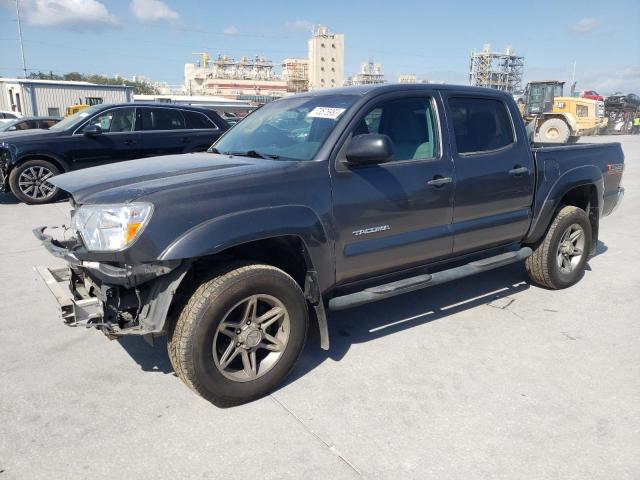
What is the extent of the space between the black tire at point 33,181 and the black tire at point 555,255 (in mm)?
7844

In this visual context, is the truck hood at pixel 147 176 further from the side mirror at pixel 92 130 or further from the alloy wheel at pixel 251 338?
the side mirror at pixel 92 130

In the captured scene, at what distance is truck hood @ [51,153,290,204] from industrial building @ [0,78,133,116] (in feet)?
111

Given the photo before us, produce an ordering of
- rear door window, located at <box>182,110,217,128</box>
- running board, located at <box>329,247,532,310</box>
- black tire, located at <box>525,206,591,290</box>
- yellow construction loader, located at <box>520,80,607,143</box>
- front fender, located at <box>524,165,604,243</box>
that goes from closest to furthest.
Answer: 1. running board, located at <box>329,247,532,310</box>
2. front fender, located at <box>524,165,604,243</box>
3. black tire, located at <box>525,206,591,290</box>
4. rear door window, located at <box>182,110,217,128</box>
5. yellow construction loader, located at <box>520,80,607,143</box>

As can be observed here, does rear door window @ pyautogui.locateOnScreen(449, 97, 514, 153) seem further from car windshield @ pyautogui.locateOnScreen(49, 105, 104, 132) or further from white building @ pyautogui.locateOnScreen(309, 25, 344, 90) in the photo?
white building @ pyautogui.locateOnScreen(309, 25, 344, 90)

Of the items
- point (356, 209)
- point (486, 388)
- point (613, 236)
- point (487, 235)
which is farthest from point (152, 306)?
point (613, 236)

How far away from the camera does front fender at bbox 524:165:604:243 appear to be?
4.63 meters

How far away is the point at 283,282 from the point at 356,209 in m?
0.71

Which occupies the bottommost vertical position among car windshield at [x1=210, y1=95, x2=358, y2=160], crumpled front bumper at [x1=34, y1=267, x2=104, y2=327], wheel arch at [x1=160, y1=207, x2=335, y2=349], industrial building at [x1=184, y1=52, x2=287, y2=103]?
crumpled front bumper at [x1=34, y1=267, x2=104, y2=327]

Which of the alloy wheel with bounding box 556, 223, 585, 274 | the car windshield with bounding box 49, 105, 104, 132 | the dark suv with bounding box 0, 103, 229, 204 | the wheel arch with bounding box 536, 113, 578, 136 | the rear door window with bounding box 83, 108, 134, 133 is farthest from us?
the wheel arch with bounding box 536, 113, 578, 136

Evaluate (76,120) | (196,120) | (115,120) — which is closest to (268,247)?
(115,120)

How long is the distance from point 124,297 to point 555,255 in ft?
12.9

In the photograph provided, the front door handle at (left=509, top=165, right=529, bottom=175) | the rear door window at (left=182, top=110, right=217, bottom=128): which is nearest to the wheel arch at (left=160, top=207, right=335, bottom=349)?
the front door handle at (left=509, top=165, right=529, bottom=175)

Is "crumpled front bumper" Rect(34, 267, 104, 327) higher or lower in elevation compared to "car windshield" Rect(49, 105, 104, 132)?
lower

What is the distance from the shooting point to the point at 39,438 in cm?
269
